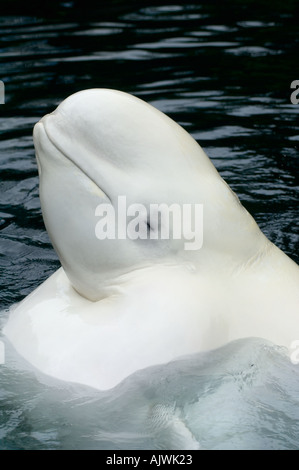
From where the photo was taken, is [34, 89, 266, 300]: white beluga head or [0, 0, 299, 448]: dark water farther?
[34, 89, 266, 300]: white beluga head

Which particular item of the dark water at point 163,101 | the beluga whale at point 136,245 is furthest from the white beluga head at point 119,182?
the dark water at point 163,101

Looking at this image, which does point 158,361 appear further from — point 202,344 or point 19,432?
point 19,432

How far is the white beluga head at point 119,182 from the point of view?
209 inches

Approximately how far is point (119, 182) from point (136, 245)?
389 millimetres

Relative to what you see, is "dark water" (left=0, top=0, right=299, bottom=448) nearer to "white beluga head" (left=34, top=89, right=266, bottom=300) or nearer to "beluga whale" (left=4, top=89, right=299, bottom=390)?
"beluga whale" (left=4, top=89, right=299, bottom=390)

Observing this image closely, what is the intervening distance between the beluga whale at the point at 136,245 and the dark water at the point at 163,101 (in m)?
0.23

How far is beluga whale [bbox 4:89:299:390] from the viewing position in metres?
5.23

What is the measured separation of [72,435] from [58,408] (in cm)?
24

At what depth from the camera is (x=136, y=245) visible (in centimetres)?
539

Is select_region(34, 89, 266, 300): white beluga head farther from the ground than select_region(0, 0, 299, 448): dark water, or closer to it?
farther from the ground

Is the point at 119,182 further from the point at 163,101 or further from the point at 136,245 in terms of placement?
the point at 163,101

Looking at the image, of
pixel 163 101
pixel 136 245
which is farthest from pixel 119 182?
pixel 163 101

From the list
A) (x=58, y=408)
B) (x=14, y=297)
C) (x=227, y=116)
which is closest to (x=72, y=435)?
(x=58, y=408)

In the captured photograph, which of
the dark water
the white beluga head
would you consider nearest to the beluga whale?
the white beluga head
